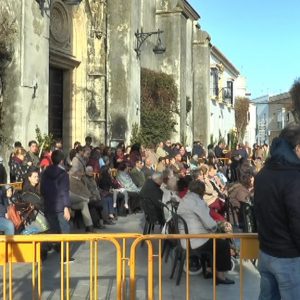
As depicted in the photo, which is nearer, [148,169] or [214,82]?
[148,169]

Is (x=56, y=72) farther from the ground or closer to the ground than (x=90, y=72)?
closer to the ground

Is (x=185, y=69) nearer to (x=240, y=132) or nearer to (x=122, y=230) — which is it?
(x=122, y=230)

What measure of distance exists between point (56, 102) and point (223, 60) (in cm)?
3093

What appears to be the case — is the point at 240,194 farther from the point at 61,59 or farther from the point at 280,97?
the point at 280,97

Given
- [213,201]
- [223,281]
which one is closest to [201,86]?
[213,201]

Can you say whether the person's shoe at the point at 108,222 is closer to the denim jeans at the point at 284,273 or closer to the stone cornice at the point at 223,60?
the denim jeans at the point at 284,273

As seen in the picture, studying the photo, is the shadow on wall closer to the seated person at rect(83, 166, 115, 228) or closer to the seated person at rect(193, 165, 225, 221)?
the seated person at rect(83, 166, 115, 228)

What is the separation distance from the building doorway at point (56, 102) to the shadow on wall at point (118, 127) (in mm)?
2103

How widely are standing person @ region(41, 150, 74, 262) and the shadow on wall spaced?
40.8 ft

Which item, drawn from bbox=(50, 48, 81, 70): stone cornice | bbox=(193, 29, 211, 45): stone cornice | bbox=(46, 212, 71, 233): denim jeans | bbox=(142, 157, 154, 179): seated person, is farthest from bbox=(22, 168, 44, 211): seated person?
bbox=(193, 29, 211, 45): stone cornice

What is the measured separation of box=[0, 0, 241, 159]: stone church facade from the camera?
1416cm

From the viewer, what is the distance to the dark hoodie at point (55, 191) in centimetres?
816

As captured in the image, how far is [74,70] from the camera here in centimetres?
1988

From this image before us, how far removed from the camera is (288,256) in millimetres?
3613
